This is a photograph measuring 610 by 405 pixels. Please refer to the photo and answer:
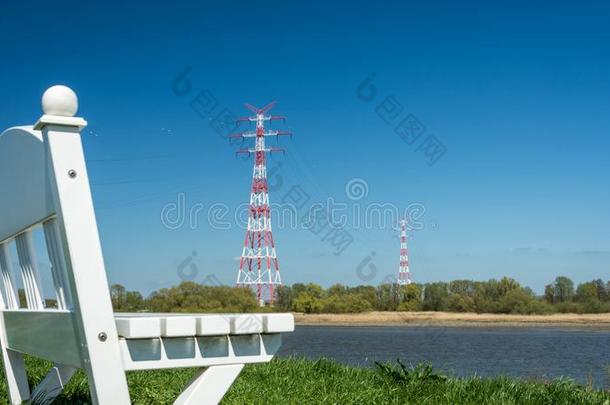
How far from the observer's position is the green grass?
14.3 ft

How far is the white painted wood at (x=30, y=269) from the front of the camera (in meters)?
2.78

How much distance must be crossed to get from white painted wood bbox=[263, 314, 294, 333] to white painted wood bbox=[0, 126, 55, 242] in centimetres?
81

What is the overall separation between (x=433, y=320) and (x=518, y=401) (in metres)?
69.4

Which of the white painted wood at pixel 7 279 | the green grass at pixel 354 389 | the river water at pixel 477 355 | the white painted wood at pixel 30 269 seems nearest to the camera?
the white painted wood at pixel 30 269

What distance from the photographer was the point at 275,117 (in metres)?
42.6

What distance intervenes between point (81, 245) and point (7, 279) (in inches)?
70.3

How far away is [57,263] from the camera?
7.22 feet

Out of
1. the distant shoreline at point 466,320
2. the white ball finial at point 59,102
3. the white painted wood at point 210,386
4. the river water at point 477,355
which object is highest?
the white ball finial at point 59,102

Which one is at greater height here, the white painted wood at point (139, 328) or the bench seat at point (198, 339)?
the white painted wood at point (139, 328)

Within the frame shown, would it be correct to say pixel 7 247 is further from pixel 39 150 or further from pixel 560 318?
pixel 560 318

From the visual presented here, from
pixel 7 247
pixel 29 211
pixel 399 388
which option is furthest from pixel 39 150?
pixel 399 388

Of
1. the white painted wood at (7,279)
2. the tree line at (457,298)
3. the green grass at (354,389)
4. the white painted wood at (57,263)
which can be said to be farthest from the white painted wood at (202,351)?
the tree line at (457,298)

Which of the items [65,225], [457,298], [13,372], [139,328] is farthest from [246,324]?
[457,298]

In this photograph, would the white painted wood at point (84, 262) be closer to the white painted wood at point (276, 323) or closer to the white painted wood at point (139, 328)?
the white painted wood at point (139, 328)
